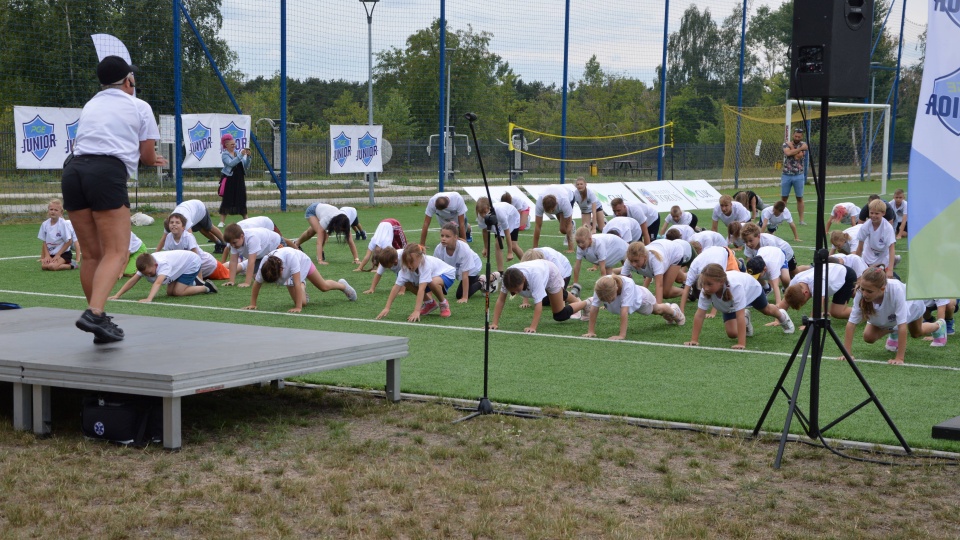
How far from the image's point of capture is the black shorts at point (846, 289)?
10469mm

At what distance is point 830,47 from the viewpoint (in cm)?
558

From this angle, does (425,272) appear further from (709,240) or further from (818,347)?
(818,347)

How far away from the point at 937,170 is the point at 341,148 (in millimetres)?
20003

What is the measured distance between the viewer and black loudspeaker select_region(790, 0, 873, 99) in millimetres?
5582

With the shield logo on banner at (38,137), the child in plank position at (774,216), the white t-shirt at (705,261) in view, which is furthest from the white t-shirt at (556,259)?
the shield logo on banner at (38,137)

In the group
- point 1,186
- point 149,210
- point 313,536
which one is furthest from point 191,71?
point 313,536

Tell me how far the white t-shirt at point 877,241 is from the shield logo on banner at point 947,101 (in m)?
8.20

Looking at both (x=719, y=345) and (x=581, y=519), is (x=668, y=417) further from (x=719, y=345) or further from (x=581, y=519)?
(x=719, y=345)

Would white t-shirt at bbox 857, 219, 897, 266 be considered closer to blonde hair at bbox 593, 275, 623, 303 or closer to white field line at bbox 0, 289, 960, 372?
white field line at bbox 0, 289, 960, 372

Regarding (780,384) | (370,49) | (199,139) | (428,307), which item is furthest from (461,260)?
(370,49)

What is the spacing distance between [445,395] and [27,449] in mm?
2689

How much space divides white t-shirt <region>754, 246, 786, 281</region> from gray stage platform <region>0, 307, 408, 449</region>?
17.4ft

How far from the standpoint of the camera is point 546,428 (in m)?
6.42

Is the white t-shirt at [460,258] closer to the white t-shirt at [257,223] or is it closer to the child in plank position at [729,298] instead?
the white t-shirt at [257,223]
